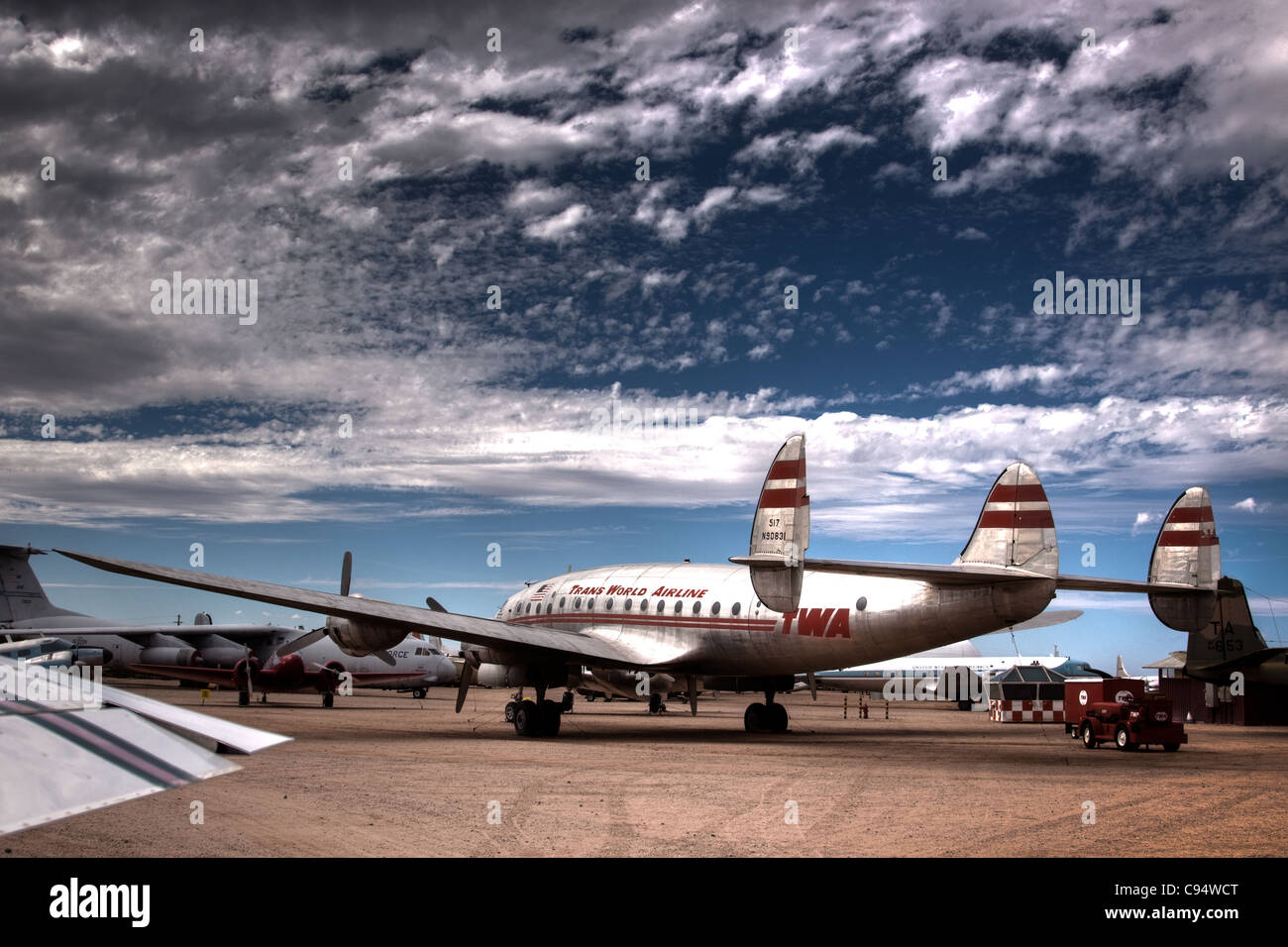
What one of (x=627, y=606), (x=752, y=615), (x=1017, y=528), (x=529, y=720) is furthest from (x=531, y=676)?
(x=1017, y=528)

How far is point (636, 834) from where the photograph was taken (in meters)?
9.01

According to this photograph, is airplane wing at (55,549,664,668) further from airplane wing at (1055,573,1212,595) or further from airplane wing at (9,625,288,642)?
airplane wing at (9,625,288,642)

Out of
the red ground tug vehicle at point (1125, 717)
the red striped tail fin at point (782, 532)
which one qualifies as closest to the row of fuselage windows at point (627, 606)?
the red striped tail fin at point (782, 532)

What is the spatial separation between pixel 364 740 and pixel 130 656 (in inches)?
1253

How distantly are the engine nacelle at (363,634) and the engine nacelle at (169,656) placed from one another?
26.7 m

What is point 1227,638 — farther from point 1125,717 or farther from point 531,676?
point 531,676

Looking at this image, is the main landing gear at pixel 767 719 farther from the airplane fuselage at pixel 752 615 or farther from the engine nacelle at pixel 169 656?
the engine nacelle at pixel 169 656

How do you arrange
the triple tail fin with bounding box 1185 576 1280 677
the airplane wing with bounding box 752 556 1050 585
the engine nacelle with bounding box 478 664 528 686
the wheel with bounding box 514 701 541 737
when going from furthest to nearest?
the triple tail fin with bounding box 1185 576 1280 677 → the engine nacelle with bounding box 478 664 528 686 → the wheel with bounding box 514 701 541 737 → the airplane wing with bounding box 752 556 1050 585

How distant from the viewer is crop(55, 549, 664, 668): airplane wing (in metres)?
16.6

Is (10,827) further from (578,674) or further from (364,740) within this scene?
(578,674)

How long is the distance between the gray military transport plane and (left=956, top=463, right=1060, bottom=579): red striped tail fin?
0.02 metres

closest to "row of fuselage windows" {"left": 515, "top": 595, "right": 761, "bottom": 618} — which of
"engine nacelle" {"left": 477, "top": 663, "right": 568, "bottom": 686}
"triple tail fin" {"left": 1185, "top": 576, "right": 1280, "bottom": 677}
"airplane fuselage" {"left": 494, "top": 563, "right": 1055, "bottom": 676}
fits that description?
"airplane fuselage" {"left": 494, "top": 563, "right": 1055, "bottom": 676}

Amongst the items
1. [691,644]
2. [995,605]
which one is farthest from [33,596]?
[995,605]

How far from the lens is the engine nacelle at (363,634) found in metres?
20.3
